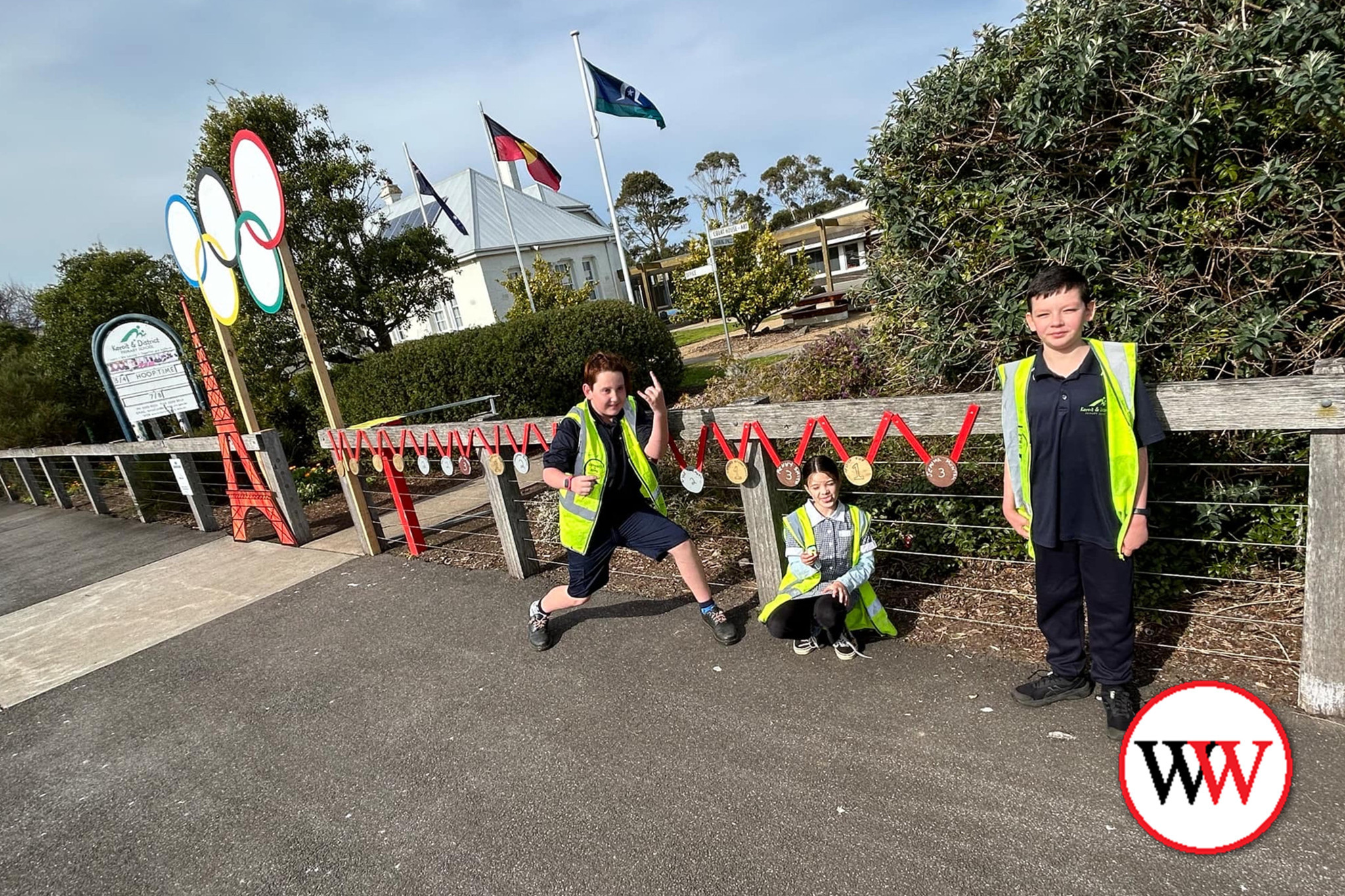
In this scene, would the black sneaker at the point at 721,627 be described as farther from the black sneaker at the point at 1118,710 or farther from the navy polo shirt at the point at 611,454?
the black sneaker at the point at 1118,710

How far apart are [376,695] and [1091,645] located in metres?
3.31

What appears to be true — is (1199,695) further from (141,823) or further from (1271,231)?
(141,823)

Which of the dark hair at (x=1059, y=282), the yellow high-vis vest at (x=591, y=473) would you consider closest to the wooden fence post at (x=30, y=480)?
the yellow high-vis vest at (x=591, y=473)

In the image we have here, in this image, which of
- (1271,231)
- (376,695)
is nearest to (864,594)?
(1271,231)

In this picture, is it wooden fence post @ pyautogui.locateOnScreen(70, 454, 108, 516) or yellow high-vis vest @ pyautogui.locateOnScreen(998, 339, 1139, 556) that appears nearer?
yellow high-vis vest @ pyautogui.locateOnScreen(998, 339, 1139, 556)

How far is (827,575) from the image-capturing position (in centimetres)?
310

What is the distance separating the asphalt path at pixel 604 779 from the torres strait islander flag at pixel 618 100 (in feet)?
42.5

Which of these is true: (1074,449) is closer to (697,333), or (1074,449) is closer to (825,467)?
(825,467)

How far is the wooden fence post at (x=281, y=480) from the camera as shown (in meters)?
6.32

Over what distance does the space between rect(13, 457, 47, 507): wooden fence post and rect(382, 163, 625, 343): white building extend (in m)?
16.0

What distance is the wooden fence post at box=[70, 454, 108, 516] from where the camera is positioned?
31.9ft

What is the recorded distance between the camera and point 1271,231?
250 centimetres

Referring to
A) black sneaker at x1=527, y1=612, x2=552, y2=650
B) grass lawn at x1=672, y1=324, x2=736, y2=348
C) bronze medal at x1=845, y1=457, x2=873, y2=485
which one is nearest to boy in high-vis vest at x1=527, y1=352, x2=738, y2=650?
black sneaker at x1=527, y1=612, x2=552, y2=650

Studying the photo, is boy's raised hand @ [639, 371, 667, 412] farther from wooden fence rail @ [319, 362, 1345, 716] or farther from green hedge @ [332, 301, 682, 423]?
green hedge @ [332, 301, 682, 423]
